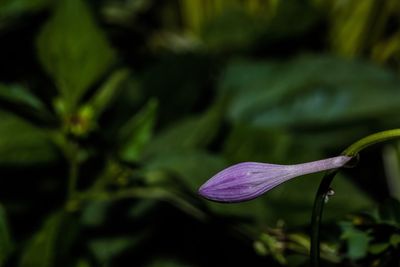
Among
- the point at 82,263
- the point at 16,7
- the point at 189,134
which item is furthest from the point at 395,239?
the point at 16,7

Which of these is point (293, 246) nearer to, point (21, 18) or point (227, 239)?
point (227, 239)

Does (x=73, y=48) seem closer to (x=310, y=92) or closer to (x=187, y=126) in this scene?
(x=187, y=126)

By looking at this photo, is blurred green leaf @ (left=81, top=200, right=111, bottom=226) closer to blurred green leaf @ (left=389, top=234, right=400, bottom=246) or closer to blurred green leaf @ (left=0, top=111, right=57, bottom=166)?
blurred green leaf @ (left=0, top=111, right=57, bottom=166)

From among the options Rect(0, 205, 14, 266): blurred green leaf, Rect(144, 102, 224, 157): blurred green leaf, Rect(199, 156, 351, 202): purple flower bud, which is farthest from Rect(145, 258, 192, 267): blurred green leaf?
Rect(199, 156, 351, 202): purple flower bud

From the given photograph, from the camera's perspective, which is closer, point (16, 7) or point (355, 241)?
point (355, 241)

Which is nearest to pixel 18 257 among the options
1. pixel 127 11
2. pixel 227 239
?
pixel 227 239

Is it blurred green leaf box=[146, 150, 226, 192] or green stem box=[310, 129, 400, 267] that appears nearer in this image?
green stem box=[310, 129, 400, 267]

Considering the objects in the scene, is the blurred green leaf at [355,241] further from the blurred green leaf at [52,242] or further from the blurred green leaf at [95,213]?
the blurred green leaf at [95,213]

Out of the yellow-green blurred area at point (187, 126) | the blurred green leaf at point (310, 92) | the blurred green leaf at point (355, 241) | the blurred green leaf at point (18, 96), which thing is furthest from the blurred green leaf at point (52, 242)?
the blurred green leaf at point (310, 92)
